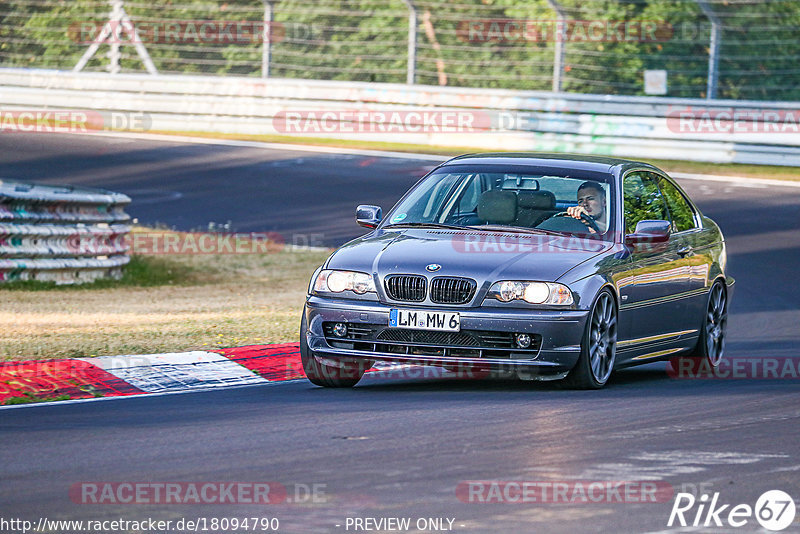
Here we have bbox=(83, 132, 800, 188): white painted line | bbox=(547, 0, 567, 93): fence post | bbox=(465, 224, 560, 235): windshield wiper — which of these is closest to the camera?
bbox=(465, 224, 560, 235): windshield wiper

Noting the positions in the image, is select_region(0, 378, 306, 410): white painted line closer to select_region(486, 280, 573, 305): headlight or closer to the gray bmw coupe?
the gray bmw coupe

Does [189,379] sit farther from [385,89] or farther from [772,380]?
[385,89]

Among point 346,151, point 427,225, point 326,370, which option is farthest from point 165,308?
point 346,151

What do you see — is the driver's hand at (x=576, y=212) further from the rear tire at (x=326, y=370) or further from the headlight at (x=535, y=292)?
the rear tire at (x=326, y=370)

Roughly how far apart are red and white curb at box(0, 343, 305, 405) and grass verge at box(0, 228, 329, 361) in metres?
0.43

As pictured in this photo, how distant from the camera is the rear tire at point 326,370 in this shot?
9.20m

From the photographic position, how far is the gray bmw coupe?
8.73m

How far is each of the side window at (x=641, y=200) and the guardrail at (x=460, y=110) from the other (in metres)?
13.6

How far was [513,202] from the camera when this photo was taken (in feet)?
32.2

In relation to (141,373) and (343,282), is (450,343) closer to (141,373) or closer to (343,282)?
(343,282)

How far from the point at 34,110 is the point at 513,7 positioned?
35.0ft

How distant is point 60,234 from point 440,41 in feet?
64.9

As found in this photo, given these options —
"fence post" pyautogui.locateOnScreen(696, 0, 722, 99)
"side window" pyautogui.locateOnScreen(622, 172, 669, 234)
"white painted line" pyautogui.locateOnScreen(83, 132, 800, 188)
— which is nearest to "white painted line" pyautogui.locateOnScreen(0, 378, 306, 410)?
"side window" pyautogui.locateOnScreen(622, 172, 669, 234)

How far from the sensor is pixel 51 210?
51.1ft
